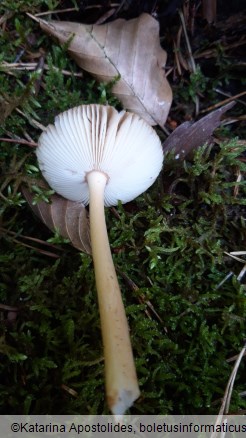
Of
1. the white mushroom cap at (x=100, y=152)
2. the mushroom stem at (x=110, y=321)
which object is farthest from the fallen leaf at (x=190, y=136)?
the mushroom stem at (x=110, y=321)

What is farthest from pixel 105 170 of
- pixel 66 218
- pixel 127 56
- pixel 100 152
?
pixel 127 56

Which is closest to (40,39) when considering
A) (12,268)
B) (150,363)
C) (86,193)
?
(86,193)

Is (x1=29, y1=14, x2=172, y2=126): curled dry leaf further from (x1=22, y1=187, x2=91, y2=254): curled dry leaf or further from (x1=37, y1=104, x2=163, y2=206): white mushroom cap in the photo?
(x1=22, y1=187, x2=91, y2=254): curled dry leaf

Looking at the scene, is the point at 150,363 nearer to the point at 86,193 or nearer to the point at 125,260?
the point at 125,260

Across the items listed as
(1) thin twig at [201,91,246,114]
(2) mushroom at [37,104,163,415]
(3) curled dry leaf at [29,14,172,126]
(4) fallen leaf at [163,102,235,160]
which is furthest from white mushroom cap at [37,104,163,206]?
(1) thin twig at [201,91,246,114]

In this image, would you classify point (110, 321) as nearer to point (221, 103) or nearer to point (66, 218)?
point (66, 218)

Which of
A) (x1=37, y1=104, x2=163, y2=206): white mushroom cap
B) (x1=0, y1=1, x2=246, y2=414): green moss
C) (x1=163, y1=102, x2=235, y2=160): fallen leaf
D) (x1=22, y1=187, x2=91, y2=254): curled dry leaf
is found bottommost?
(x1=0, y1=1, x2=246, y2=414): green moss

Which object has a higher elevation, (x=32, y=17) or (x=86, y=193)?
(x=32, y=17)
